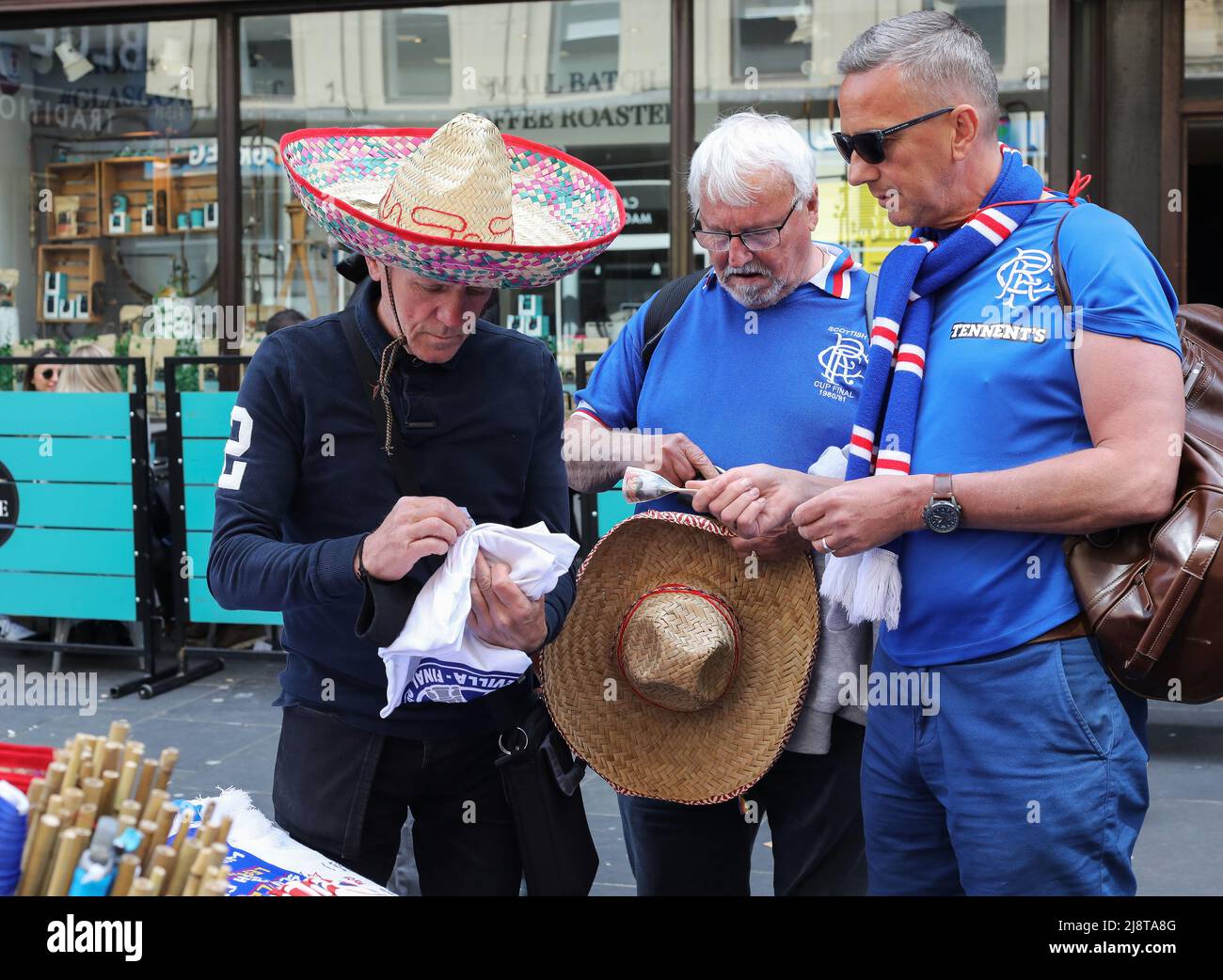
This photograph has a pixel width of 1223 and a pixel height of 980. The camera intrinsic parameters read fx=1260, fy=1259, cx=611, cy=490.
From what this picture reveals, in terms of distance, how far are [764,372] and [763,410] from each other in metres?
0.08

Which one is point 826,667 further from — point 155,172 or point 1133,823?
point 155,172

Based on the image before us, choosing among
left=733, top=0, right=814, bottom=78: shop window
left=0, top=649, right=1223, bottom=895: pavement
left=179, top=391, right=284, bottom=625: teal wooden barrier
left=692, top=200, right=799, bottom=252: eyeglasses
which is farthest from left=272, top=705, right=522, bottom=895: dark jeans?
left=733, top=0, right=814, bottom=78: shop window

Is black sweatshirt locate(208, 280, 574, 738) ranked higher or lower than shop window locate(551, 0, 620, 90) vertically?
lower

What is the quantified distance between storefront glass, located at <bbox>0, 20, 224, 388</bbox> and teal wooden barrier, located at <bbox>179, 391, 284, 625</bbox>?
1682 millimetres

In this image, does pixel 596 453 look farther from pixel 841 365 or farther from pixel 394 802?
pixel 394 802

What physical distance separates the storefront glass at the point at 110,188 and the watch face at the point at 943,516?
701 centimetres

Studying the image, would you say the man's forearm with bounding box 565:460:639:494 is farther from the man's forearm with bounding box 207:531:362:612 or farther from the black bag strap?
the man's forearm with bounding box 207:531:362:612

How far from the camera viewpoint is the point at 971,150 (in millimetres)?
2188

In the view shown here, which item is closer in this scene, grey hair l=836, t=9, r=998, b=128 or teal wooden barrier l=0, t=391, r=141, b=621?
grey hair l=836, t=9, r=998, b=128

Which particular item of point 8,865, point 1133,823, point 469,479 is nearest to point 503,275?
point 469,479

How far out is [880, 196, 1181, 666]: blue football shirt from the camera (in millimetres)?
1997

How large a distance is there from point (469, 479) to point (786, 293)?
2.78ft

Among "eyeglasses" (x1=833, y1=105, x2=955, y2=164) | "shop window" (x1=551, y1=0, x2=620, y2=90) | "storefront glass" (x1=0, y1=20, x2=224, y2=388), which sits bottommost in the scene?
"eyeglasses" (x1=833, y1=105, x2=955, y2=164)

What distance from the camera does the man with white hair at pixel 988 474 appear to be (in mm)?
1970
